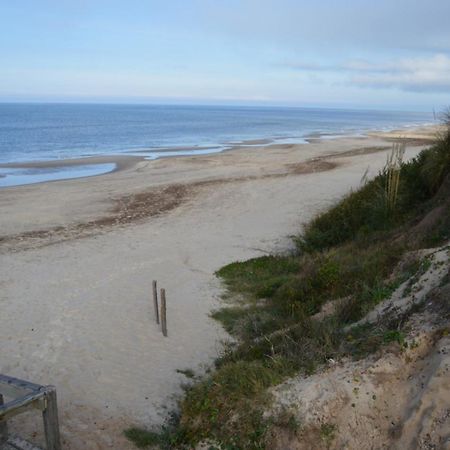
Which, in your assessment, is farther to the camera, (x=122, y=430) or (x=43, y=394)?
(x=122, y=430)

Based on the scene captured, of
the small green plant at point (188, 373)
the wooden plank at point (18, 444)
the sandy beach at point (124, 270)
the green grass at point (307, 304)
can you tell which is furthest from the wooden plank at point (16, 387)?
the small green plant at point (188, 373)

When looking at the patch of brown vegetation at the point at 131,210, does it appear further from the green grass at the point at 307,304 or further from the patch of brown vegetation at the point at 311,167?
the green grass at the point at 307,304

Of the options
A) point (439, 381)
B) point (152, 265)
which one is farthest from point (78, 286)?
point (439, 381)

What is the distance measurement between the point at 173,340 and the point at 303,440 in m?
4.57

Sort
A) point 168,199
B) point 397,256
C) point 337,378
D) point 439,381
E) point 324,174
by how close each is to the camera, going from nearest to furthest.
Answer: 1. point 439,381
2. point 337,378
3. point 397,256
4. point 168,199
5. point 324,174

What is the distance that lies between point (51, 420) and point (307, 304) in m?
5.08

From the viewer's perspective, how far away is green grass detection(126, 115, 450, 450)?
5.58m

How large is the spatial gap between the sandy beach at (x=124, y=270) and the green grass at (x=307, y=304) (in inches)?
26.1

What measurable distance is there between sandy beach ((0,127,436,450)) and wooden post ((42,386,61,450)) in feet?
2.19

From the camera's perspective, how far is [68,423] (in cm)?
662

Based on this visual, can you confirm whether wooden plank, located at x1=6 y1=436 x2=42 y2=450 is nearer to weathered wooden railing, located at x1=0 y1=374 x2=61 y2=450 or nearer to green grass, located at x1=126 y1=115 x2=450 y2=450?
weathered wooden railing, located at x1=0 y1=374 x2=61 y2=450

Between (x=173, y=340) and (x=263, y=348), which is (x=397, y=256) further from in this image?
(x=173, y=340)

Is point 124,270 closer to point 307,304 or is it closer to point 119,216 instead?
point 307,304

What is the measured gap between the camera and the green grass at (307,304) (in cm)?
558
